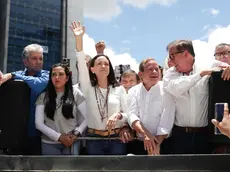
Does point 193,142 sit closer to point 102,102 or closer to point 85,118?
point 102,102

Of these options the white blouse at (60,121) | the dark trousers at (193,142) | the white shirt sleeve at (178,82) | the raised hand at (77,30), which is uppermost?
the raised hand at (77,30)

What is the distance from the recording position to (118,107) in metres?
3.92

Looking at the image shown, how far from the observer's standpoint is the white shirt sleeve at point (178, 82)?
327cm

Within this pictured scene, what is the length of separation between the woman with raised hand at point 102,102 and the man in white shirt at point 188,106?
1.95 feet

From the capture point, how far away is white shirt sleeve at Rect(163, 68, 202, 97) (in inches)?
129

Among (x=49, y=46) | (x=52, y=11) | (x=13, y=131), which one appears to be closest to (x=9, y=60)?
(x=49, y=46)

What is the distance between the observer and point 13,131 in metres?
3.55

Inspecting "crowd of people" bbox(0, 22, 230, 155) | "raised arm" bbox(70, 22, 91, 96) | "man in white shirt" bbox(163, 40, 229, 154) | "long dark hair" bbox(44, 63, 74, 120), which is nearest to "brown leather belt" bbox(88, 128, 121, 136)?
"crowd of people" bbox(0, 22, 230, 155)

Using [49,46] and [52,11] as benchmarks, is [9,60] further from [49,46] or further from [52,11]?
[52,11]

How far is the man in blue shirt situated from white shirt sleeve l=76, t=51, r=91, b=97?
436 mm

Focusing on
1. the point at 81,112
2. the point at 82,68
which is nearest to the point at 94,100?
the point at 81,112

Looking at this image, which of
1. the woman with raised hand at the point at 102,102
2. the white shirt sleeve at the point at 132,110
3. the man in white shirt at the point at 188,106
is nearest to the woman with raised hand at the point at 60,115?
the woman with raised hand at the point at 102,102

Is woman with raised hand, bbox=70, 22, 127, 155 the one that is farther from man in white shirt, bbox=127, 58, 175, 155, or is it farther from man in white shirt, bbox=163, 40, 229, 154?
man in white shirt, bbox=163, 40, 229, 154

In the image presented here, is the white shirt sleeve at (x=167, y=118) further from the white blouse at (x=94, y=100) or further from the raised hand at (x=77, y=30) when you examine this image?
the raised hand at (x=77, y=30)
